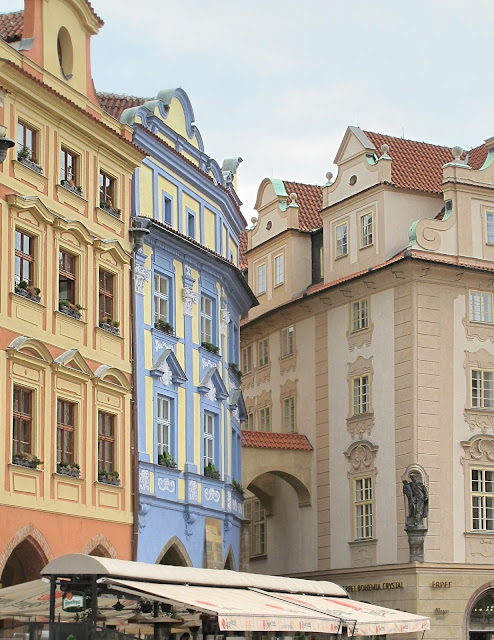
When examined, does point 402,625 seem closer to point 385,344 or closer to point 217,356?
point 217,356

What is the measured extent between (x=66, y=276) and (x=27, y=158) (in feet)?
10.2

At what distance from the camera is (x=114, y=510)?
3484 centimetres

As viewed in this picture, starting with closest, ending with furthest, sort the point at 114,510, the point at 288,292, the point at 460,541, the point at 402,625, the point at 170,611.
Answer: the point at 170,611
the point at 402,625
the point at 114,510
the point at 460,541
the point at 288,292

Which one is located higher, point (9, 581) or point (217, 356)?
point (217, 356)

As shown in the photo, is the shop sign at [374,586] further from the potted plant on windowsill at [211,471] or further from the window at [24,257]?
the window at [24,257]

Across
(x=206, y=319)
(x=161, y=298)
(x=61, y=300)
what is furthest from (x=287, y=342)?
(x=61, y=300)

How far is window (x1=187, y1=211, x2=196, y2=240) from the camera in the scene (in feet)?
138

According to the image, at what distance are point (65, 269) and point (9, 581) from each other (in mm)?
7132

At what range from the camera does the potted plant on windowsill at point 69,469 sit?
32.2 metres

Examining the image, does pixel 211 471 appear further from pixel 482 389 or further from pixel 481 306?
pixel 481 306

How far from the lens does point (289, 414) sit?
5619cm

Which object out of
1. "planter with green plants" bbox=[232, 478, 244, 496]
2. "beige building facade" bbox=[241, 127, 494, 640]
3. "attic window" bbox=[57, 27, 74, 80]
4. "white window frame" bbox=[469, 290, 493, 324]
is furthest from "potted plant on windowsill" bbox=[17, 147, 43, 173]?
Answer: "white window frame" bbox=[469, 290, 493, 324]

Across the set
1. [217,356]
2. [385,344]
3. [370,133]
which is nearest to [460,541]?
[385,344]

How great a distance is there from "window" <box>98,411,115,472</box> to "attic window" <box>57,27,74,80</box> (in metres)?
8.16
